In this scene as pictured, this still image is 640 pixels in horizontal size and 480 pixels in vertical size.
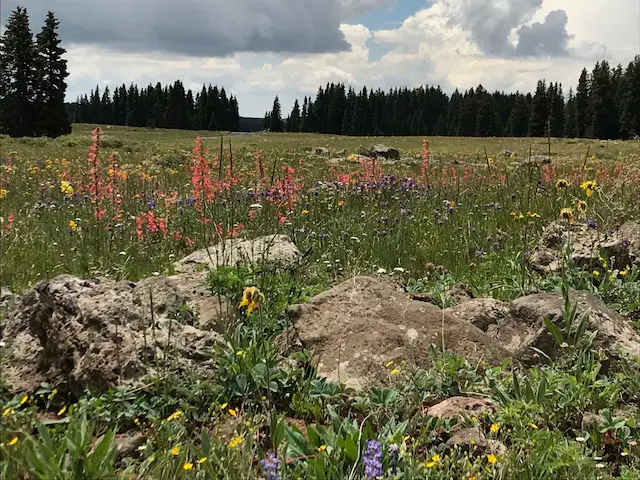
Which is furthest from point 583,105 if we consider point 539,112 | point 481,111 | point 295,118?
point 295,118

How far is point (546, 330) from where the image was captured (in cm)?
327

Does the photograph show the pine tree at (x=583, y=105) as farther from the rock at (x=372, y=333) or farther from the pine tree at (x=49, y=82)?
the rock at (x=372, y=333)

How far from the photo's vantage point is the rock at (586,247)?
464cm

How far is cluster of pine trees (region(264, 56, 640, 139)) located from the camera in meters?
85.7

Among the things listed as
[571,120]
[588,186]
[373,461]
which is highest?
[571,120]

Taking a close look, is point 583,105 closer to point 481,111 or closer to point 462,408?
point 481,111

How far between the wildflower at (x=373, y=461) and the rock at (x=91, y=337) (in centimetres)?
121

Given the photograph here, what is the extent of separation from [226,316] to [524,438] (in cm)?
189

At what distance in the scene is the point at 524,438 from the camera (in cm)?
227

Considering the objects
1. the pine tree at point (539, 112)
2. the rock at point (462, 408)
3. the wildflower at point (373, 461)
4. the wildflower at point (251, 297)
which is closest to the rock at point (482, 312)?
the rock at point (462, 408)

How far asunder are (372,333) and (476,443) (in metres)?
0.96

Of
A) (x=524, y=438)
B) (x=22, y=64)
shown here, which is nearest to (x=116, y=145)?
(x=524, y=438)

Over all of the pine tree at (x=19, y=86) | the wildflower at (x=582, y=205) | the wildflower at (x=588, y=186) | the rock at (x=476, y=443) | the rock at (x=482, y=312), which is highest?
the pine tree at (x=19, y=86)

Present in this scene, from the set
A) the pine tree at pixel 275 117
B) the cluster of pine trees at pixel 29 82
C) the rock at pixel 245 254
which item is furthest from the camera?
the pine tree at pixel 275 117
